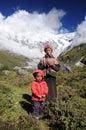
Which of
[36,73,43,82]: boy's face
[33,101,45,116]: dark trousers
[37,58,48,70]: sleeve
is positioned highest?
[37,58,48,70]: sleeve

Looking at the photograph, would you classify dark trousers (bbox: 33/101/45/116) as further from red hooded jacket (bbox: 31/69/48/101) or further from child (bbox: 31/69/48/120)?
red hooded jacket (bbox: 31/69/48/101)

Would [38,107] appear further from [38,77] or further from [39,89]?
[38,77]

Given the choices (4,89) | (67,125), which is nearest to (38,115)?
(67,125)

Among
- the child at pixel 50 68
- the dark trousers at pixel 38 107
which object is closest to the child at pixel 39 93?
the dark trousers at pixel 38 107

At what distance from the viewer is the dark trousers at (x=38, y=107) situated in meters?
9.88

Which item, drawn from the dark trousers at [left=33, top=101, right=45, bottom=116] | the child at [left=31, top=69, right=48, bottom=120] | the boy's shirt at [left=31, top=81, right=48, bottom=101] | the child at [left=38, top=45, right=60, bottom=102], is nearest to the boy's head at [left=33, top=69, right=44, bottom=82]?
the child at [left=31, top=69, right=48, bottom=120]

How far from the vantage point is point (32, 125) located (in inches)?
332

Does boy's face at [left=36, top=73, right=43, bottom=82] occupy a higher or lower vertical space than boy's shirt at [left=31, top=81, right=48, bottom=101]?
higher

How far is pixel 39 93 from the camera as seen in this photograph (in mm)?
9852

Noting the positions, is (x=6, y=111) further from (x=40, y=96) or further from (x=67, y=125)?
(x=67, y=125)

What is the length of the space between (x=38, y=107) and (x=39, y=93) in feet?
1.78

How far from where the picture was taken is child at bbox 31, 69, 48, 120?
32.3ft

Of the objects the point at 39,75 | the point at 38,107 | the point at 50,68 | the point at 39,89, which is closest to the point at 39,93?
the point at 39,89

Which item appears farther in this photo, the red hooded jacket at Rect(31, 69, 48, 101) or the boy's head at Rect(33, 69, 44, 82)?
the boy's head at Rect(33, 69, 44, 82)
